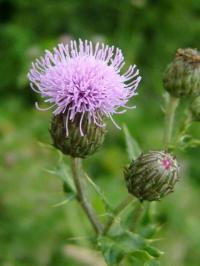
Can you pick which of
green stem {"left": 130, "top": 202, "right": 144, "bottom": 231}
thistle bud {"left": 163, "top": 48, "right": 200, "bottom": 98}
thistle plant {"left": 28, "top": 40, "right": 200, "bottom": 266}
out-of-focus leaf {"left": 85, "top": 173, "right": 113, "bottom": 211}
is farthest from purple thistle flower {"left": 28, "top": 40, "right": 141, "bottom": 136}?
green stem {"left": 130, "top": 202, "right": 144, "bottom": 231}

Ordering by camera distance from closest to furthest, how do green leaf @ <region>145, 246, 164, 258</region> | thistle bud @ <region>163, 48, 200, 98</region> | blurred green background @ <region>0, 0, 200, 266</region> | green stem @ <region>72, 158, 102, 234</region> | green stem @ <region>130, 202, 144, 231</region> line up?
green leaf @ <region>145, 246, 164, 258</region>, green stem @ <region>72, 158, 102, 234</region>, green stem @ <region>130, 202, 144, 231</region>, thistle bud @ <region>163, 48, 200, 98</region>, blurred green background @ <region>0, 0, 200, 266</region>

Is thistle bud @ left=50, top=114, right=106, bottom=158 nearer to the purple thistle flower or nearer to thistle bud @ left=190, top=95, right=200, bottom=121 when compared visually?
the purple thistle flower

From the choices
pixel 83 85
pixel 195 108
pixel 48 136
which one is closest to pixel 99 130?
pixel 83 85

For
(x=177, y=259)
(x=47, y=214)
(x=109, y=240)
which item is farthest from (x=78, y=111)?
(x=177, y=259)

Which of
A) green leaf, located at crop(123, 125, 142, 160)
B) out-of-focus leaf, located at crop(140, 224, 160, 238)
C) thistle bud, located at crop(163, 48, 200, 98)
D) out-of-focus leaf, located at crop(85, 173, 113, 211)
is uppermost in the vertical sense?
thistle bud, located at crop(163, 48, 200, 98)

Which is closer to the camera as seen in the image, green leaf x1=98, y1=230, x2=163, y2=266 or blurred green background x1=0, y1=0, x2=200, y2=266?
green leaf x1=98, y1=230, x2=163, y2=266

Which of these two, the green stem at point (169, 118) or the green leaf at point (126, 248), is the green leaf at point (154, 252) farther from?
the green stem at point (169, 118)

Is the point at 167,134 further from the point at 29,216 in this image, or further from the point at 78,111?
the point at 29,216

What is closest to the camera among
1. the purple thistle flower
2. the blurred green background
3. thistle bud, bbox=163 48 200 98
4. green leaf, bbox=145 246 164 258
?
green leaf, bbox=145 246 164 258
